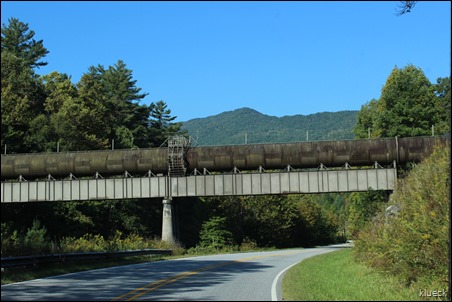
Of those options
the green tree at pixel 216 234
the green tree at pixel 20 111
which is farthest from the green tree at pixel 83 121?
the green tree at pixel 216 234

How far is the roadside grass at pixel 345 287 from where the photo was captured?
48.5 feet

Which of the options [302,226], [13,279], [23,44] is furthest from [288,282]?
[23,44]

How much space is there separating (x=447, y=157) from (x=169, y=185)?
35.1 metres

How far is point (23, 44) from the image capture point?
98.0 meters

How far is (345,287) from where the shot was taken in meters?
17.5

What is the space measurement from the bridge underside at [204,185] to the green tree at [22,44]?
4842 cm

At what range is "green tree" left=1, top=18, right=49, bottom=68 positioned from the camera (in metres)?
94.2

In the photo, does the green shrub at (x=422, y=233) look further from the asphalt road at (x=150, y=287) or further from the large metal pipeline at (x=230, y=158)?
the large metal pipeline at (x=230, y=158)

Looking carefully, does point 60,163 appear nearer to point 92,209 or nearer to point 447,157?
A: point 92,209

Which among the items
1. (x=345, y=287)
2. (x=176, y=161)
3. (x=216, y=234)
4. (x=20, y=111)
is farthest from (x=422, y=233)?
(x=20, y=111)

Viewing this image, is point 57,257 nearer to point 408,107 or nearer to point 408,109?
point 408,109

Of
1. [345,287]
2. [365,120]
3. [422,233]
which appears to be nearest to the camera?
[422,233]

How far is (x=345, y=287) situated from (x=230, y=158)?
33.7m

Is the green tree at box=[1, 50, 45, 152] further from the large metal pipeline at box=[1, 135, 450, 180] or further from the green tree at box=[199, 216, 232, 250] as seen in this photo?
the green tree at box=[199, 216, 232, 250]
